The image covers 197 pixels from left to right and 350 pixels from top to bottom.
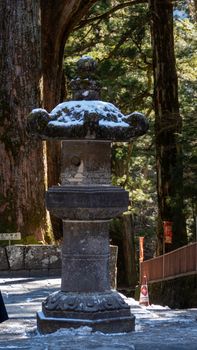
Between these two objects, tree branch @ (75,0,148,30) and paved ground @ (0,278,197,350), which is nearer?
paved ground @ (0,278,197,350)

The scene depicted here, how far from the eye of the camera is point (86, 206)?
284 inches

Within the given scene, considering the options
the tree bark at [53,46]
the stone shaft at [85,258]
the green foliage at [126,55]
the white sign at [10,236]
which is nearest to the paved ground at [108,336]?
the stone shaft at [85,258]

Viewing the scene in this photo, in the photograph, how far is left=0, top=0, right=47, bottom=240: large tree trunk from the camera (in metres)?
14.6

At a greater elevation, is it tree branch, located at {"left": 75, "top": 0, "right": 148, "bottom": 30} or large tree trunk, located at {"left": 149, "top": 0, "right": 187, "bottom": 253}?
tree branch, located at {"left": 75, "top": 0, "right": 148, "bottom": 30}

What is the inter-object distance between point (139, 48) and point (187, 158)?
9324 mm

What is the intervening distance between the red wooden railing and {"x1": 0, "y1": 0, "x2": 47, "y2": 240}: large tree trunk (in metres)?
3.43

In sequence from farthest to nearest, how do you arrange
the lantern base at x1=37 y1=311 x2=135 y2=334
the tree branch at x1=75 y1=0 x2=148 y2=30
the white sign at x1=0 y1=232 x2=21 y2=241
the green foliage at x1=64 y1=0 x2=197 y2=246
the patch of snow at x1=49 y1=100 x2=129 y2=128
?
the green foliage at x1=64 y1=0 x2=197 y2=246 < the tree branch at x1=75 y1=0 x2=148 y2=30 < the white sign at x1=0 y1=232 x2=21 y2=241 < the patch of snow at x1=49 y1=100 x2=129 y2=128 < the lantern base at x1=37 y1=311 x2=135 y2=334

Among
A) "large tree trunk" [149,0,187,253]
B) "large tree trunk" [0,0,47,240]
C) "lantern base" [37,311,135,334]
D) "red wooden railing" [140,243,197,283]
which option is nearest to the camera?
"lantern base" [37,311,135,334]

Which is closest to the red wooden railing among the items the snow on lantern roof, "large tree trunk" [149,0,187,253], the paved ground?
"large tree trunk" [149,0,187,253]

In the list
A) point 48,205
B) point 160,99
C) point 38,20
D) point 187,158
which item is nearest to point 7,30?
point 38,20

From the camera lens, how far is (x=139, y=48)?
23.4 metres

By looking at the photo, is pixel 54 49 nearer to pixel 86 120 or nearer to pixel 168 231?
pixel 168 231

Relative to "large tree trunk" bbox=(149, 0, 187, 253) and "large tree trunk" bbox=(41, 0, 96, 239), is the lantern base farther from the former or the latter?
"large tree trunk" bbox=(149, 0, 187, 253)

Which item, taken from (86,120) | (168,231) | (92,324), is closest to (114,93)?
(168,231)
